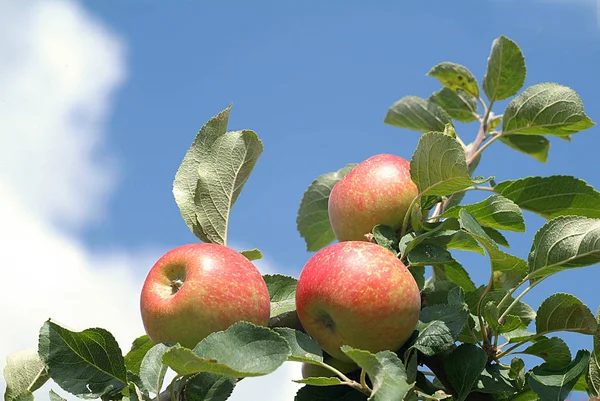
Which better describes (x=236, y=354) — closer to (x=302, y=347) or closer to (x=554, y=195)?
(x=302, y=347)

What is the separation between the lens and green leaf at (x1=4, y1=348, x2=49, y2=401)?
1.64 metres

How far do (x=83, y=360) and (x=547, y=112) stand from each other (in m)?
1.43

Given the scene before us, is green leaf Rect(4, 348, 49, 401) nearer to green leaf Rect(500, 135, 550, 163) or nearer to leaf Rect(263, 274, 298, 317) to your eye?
leaf Rect(263, 274, 298, 317)

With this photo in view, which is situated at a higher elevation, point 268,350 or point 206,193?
point 206,193

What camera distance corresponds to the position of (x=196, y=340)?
1382mm

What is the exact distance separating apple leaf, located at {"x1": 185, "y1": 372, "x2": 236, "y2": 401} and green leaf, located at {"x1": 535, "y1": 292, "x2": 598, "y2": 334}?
0.72 m

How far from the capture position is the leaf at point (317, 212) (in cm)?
219

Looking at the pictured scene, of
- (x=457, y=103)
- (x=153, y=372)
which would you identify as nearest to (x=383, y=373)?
(x=153, y=372)

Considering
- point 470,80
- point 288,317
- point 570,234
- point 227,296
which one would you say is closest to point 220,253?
point 227,296

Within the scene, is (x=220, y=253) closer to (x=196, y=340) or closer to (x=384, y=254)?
(x=196, y=340)

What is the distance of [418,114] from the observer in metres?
2.41

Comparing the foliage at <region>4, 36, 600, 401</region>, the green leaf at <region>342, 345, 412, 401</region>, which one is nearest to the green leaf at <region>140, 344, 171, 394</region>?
the foliage at <region>4, 36, 600, 401</region>

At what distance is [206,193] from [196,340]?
0.42 meters

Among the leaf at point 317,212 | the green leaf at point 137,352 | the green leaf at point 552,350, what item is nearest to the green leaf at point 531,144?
the leaf at point 317,212
